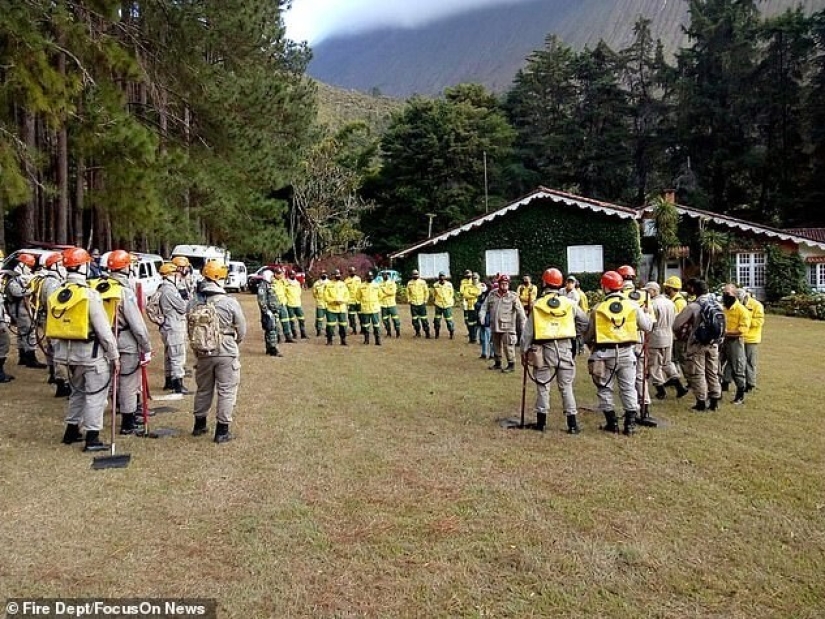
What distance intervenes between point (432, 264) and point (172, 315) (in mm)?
22295

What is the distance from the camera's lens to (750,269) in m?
29.7

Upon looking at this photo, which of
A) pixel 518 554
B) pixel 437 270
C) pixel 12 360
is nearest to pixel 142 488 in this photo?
pixel 518 554

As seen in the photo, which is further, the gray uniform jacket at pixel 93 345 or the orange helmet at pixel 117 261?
the orange helmet at pixel 117 261

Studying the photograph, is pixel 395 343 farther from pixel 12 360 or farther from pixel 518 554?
pixel 518 554

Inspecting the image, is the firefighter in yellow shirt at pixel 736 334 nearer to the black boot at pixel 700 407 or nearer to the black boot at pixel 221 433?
the black boot at pixel 700 407

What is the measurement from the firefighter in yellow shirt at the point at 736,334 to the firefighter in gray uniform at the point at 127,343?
7.87 metres

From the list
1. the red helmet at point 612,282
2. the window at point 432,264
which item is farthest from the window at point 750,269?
the red helmet at point 612,282

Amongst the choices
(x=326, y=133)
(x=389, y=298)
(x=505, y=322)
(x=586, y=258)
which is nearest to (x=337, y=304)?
(x=389, y=298)

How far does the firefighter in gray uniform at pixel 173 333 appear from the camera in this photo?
9.73 meters

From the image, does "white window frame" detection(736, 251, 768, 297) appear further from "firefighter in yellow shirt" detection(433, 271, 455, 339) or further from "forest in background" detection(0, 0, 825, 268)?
"firefighter in yellow shirt" detection(433, 271, 455, 339)

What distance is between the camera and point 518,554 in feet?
14.7

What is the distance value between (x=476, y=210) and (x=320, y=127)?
15.7 metres

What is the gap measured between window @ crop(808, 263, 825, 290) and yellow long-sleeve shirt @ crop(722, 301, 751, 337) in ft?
75.6
